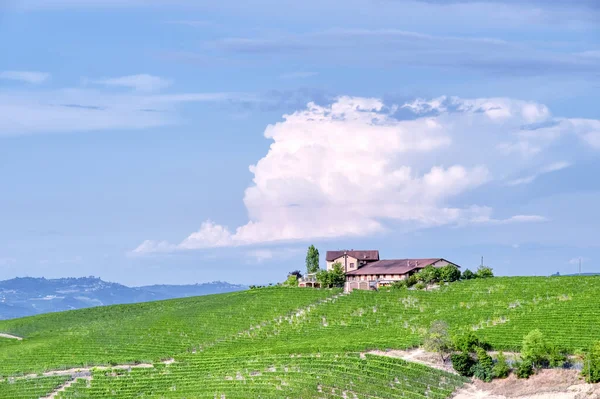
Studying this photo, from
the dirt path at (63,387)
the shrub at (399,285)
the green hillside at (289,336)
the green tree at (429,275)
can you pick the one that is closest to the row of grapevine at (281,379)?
the green hillside at (289,336)

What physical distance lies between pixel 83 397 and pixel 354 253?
Answer: 6916 centimetres

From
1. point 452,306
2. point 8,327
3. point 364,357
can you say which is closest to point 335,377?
point 364,357

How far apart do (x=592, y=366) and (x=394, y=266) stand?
6183cm

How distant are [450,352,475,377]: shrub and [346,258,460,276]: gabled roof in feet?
160

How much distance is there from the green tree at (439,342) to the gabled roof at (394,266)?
150 feet

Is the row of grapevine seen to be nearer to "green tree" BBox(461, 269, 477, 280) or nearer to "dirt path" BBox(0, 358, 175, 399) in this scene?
"dirt path" BBox(0, 358, 175, 399)

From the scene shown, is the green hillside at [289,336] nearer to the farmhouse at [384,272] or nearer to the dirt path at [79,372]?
the dirt path at [79,372]

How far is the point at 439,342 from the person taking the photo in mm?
77750

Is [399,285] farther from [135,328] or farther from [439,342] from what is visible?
[439,342]

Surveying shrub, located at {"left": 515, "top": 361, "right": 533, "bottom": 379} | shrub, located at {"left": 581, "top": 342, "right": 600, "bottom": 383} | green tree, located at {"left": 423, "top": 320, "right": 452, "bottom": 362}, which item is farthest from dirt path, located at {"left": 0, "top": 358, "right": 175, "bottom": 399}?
shrub, located at {"left": 581, "top": 342, "right": 600, "bottom": 383}

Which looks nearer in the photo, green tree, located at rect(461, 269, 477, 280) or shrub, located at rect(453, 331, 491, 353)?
shrub, located at rect(453, 331, 491, 353)

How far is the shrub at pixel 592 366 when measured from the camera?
68.1 metres

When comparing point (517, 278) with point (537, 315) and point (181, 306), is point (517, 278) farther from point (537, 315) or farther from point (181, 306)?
point (181, 306)

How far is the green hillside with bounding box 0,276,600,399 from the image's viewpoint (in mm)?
76000
